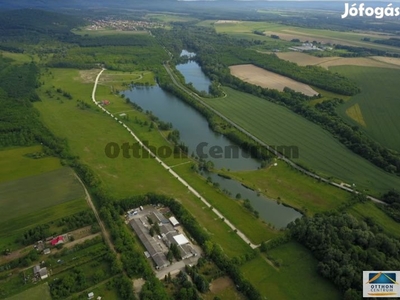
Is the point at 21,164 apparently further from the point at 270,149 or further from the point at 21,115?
the point at 270,149

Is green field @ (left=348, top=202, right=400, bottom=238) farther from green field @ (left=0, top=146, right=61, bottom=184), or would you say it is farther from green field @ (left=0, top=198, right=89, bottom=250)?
green field @ (left=0, top=146, right=61, bottom=184)

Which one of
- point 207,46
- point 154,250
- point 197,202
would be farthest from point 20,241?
point 207,46

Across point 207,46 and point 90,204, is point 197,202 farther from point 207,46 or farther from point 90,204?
A: point 207,46

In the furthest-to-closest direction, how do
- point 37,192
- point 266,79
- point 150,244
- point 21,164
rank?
point 266,79, point 21,164, point 37,192, point 150,244

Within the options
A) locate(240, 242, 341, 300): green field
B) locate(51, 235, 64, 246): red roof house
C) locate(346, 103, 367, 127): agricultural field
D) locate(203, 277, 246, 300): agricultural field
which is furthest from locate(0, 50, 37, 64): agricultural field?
locate(240, 242, 341, 300): green field

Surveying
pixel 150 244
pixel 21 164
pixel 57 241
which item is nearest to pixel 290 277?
pixel 150 244

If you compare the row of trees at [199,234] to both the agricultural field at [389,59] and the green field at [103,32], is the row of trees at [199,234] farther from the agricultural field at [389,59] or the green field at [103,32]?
the green field at [103,32]
